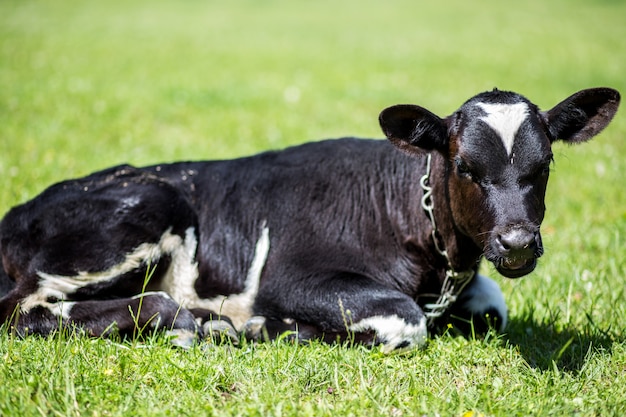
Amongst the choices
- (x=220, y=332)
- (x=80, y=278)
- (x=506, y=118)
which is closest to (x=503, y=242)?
(x=506, y=118)

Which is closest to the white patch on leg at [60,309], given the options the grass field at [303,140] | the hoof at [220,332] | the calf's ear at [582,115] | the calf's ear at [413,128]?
the grass field at [303,140]

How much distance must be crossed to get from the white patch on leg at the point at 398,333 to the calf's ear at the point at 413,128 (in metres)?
1.20

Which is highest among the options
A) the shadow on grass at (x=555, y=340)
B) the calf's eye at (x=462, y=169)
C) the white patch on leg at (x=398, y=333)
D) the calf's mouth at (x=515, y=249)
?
the calf's eye at (x=462, y=169)

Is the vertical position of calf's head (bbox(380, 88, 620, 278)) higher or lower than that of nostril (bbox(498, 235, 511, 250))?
higher

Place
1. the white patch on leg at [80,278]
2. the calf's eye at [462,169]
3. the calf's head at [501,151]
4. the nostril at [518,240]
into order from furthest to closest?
1. the white patch on leg at [80,278]
2. the calf's eye at [462,169]
3. the calf's head at [501,151]
4. the nostril at [518,240]

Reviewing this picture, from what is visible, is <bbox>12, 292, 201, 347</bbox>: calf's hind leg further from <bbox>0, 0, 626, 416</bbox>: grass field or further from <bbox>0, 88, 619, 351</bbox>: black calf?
<bbox>0, 0, 626, 416</bbox>: grass field

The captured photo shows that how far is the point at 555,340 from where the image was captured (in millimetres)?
4996

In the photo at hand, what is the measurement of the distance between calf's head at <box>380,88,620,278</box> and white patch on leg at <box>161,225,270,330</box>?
1494mm

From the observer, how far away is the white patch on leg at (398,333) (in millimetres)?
4715

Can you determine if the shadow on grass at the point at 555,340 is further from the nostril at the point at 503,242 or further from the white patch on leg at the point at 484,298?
the nostril at the point at 503,242

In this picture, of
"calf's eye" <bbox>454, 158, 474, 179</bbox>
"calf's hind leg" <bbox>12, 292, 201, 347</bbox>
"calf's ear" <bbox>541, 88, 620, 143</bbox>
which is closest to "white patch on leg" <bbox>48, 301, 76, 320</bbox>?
"calf's hind leg" <bbox>12, 292, 201, 347</bbox>

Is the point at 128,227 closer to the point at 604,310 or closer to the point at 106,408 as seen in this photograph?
the point at 106,408

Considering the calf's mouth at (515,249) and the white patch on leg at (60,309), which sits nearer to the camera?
the calf's mouth at (515,249)

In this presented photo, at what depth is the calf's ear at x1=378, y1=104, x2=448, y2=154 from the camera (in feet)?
15.3
